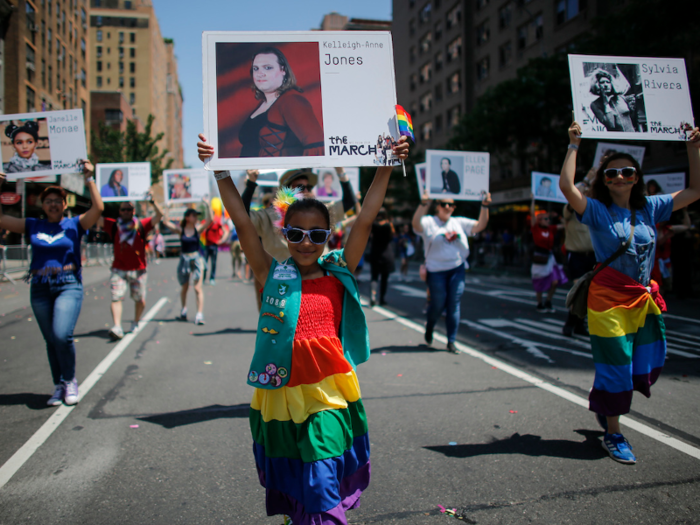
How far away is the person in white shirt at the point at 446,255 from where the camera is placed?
6469 millimetres

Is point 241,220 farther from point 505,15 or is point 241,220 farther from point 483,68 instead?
point 483,68

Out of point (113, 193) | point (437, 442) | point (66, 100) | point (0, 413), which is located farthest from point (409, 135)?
point (66, 100)

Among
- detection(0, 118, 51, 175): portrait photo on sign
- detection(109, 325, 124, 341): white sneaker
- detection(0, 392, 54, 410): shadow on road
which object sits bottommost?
detection(0, 392, 54, 410): shadow on road

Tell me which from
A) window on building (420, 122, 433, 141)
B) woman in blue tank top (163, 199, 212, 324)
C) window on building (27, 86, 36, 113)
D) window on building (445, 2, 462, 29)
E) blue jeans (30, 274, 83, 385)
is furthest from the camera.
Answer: window on building (420, 122, 433, 141)

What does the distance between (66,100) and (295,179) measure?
4680 cm

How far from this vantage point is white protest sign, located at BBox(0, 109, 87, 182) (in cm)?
469

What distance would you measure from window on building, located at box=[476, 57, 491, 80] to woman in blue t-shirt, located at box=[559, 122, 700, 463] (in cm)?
3744

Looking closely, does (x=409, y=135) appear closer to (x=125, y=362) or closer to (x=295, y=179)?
(x=295, y=179)

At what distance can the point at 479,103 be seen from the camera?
2414cm

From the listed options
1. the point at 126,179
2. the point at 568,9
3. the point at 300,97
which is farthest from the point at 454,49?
the point at 300,97

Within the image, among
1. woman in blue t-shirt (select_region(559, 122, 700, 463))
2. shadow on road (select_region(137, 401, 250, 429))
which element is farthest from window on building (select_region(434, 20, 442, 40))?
shadow on road (select_region(137, 401, 250, 429))

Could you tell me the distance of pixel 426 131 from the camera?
48.2 meters

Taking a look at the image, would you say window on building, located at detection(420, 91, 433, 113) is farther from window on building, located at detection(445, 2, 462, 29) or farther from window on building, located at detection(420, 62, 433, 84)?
window on building, located at detection(445, 2, 462, 29)

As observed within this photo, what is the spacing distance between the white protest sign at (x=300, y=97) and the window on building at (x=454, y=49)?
1669 inches
